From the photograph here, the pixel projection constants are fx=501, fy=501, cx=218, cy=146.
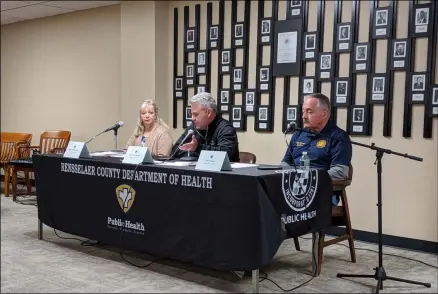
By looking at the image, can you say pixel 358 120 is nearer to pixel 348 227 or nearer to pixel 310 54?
pixel 310 54

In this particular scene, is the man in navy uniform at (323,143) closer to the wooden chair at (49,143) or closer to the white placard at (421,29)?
the white placard at (421,29)

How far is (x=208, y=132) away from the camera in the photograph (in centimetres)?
363

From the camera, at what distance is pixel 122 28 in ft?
18.2

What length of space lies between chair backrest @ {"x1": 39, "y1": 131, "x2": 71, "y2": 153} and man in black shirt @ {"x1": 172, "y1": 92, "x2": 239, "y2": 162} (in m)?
3.03

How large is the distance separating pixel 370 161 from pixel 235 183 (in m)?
1.89

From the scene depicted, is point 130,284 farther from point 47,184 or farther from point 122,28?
point 122,28

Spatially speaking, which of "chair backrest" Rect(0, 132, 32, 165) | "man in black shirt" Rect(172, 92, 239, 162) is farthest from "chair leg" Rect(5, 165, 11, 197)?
"man in black shirt" Rect(172, 92, 239, 162)

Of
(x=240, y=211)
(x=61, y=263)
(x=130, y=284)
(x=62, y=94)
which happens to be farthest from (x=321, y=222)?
(x=62, y=94)

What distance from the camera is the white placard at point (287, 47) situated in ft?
14.5

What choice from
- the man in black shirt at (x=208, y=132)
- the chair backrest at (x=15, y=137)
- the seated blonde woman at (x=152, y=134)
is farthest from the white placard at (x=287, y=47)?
the chair backrest at (x=15, y=137)

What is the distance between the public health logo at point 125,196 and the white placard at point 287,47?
2075 mm

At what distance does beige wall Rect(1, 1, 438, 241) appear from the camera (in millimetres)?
3840

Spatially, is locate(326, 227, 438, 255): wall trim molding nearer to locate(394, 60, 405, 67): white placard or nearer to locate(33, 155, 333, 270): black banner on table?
locate(33, 155, 333, 270): black banner on table

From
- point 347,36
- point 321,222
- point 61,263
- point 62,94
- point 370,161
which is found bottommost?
point 61,263
